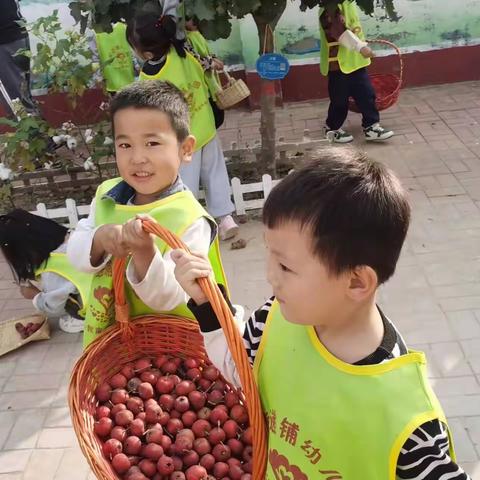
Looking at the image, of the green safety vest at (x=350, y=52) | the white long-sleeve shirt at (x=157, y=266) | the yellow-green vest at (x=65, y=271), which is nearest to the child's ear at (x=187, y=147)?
the white long-sleeve shirt at (x=157, y=266)

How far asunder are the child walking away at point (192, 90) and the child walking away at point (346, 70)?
1.51m

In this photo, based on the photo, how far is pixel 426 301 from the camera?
3.13m

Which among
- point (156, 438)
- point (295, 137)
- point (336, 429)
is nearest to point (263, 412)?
point (336, 429)

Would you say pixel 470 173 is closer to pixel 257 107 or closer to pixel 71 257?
pixel 257 107

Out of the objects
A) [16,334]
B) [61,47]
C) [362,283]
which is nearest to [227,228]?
[16,334]

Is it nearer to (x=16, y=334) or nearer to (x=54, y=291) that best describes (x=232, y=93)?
(x=54, y=291)

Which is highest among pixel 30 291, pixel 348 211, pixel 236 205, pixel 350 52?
pixel 348 211

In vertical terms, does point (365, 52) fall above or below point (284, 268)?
below

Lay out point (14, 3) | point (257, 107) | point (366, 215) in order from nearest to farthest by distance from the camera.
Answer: point (366, 215), point (14, 3), point (257, 107)

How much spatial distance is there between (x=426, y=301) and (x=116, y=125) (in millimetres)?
1981

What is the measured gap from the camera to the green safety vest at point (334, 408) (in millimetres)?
1126

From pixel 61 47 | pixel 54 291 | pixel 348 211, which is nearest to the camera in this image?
pixel 348 211

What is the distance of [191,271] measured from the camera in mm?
1339

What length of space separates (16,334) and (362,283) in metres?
2.52
